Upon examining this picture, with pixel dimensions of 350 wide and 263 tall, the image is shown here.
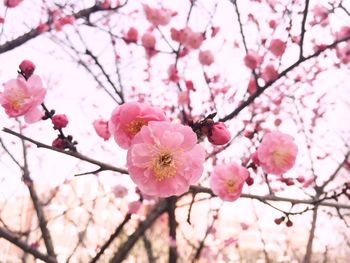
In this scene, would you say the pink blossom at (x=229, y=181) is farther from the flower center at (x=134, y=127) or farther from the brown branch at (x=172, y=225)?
the flower center at (x=134, y=127)

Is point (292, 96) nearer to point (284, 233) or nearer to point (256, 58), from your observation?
point (256, 58)

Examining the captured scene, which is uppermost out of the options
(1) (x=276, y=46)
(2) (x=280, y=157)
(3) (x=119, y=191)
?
(3) (x=119, y=191)

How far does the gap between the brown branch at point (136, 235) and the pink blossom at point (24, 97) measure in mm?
1510

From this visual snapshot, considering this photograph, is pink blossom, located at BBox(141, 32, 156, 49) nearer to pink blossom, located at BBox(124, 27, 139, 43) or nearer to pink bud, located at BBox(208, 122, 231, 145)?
pink blossom, located at BBox(124, 27, 139, 43)

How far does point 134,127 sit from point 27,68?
0.54m

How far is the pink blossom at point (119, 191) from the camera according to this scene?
679 cm

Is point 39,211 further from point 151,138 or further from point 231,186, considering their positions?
point 151,138

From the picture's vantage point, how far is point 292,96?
4.75m

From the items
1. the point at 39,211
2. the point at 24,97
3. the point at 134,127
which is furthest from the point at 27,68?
the point at 39,211

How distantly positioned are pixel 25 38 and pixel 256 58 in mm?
2627

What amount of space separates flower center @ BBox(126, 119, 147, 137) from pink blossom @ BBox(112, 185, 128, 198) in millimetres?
5454

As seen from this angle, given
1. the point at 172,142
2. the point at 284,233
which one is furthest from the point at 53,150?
the point at 284,233

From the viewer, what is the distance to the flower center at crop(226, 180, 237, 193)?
7.21ft

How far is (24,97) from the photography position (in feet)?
5.49
